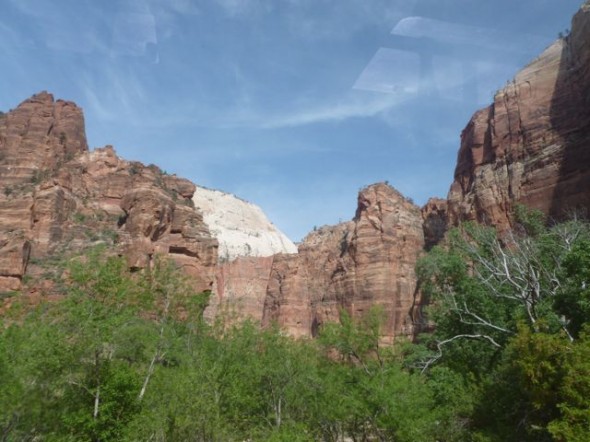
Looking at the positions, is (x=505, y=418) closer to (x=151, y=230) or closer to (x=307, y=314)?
(x=151, y=230)

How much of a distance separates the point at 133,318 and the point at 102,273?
8.03ft

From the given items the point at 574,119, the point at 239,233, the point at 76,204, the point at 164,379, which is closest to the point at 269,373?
the point at 164,379

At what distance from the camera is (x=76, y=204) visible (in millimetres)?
64250

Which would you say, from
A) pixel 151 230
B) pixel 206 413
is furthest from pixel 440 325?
pixel 151 230

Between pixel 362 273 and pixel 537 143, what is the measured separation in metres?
31.7

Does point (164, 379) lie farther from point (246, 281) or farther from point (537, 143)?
point (246, 281)

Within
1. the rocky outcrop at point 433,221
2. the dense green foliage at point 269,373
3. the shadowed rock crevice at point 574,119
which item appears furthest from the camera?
the rocky outcrop at point 433,221

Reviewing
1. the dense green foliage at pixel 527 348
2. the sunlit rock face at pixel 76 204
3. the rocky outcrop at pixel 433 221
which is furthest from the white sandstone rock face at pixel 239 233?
the dense green foliage at pixel 527 348

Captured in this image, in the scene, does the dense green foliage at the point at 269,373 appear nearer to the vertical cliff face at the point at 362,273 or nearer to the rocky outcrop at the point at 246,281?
the vertical cliff face at the point at 362,273

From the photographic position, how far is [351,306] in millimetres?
75000

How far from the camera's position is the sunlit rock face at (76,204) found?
56312 millimetres

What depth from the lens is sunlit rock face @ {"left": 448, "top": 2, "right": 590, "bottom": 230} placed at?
50531 millimetres

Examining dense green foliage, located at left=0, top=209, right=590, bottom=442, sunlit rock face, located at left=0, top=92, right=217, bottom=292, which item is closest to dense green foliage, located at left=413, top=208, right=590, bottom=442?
dense green foliage, located at left=0, top=209, right=590, bottom=442

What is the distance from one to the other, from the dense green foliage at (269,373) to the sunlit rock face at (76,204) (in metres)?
24.5
